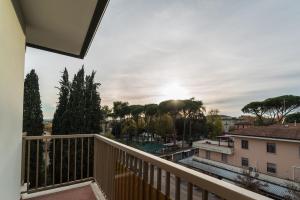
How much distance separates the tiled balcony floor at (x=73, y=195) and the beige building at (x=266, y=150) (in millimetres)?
12900

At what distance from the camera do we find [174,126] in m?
26.3

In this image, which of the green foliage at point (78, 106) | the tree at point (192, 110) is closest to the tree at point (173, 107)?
the tree at point (192, 110)

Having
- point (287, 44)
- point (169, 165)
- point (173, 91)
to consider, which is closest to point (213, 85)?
point (173, 91)

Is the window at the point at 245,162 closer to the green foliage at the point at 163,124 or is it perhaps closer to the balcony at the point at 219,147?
the balcony at the point at 219,147

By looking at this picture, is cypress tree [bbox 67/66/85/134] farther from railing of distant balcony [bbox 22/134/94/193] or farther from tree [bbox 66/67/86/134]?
railing of distant balcony [bbox 22/134/94/193]

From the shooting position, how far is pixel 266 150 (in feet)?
44.0

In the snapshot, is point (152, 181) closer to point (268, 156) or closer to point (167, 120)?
point (268, 156)

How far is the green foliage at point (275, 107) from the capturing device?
22.1 meters

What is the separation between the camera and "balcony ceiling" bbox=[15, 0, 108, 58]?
180cm

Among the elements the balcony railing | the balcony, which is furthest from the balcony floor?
the balcony

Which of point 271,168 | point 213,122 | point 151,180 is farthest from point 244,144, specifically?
point 151,180

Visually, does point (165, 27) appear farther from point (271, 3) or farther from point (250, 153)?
Result: point (250, 153)

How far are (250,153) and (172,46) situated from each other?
1099 cm

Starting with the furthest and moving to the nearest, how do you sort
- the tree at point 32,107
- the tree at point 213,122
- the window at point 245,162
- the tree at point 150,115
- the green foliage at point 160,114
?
the tree at point 213,122
the tree at point 150,115
the green foliage at point 160,114
the window at point 245,162
the tree at point 32,107
